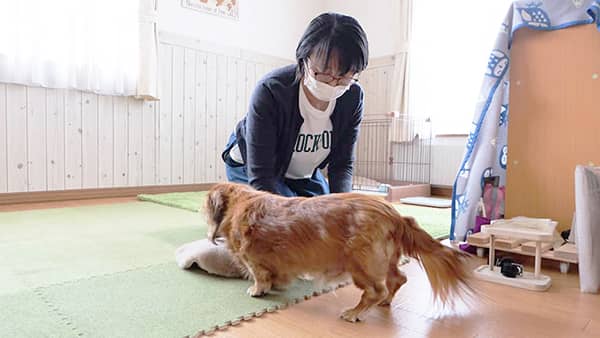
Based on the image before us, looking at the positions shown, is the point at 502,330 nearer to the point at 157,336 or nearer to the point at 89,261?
the point at 157,336

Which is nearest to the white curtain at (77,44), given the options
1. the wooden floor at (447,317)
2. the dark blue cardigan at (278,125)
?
the dark blue cardigan at (278,125)

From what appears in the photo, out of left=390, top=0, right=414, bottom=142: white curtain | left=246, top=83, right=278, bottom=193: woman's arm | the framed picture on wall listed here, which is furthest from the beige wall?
the framed picture on wall

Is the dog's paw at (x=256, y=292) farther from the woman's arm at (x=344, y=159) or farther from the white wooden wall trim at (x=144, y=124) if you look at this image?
the white wooden wall trim at (x=144, y=124)

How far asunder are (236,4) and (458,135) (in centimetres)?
251

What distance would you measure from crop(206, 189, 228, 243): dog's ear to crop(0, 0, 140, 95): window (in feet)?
7.59

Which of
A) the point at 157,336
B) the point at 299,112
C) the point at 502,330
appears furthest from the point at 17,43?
the point at 502,330

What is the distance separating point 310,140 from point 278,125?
A: 0.17m

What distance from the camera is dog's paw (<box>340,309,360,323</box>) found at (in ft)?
3.33

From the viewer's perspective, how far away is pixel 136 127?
3414 millimetres

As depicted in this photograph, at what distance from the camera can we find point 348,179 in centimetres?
178

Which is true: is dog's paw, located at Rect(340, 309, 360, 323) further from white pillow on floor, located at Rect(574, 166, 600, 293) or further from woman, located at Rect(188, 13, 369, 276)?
white pillow on floor, located at Rect(574, 166, 600, 293)

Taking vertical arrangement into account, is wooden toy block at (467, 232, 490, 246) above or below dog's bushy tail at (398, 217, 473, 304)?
below

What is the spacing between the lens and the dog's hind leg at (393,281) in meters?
1.12

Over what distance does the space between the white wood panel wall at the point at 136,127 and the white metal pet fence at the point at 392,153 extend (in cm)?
132
